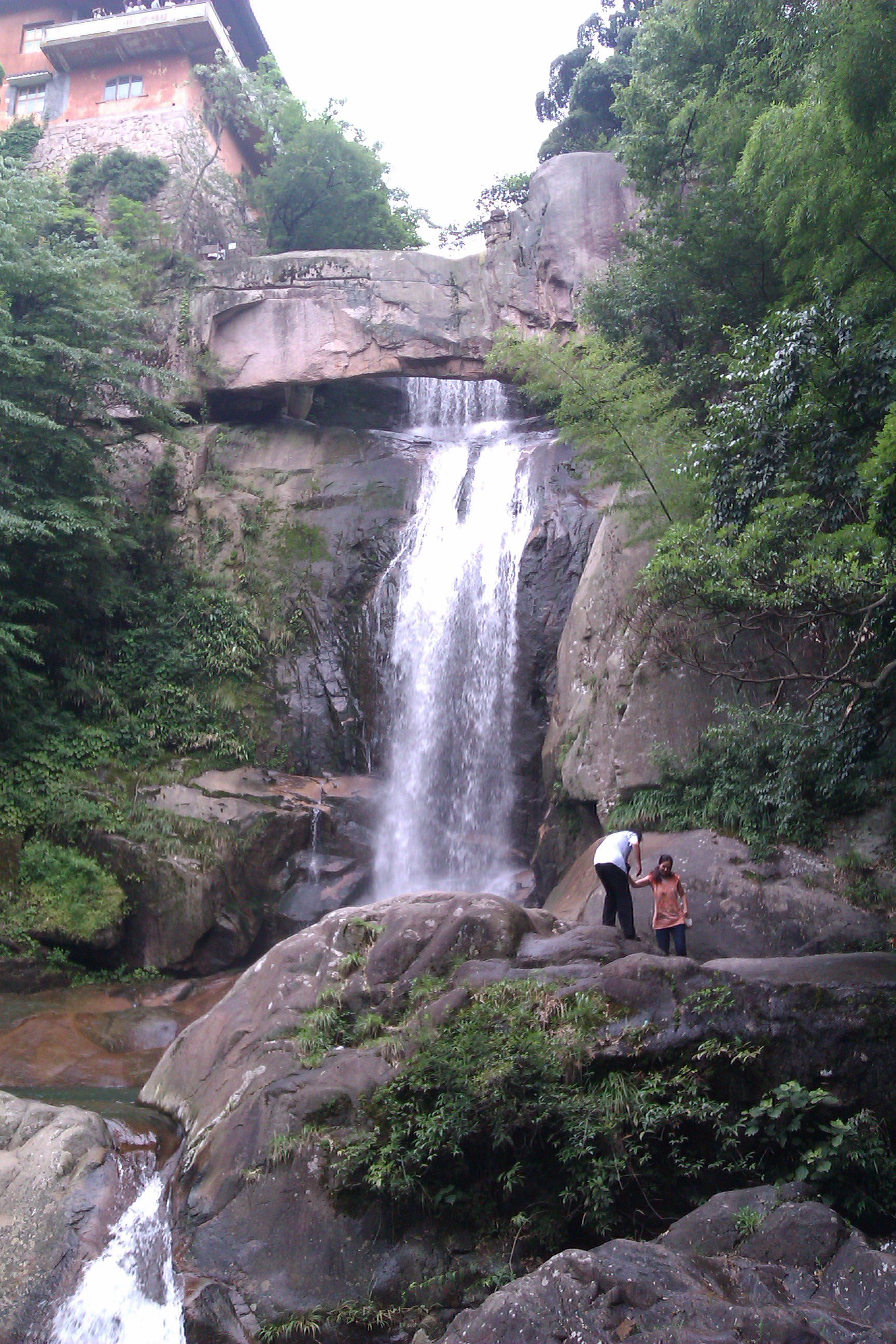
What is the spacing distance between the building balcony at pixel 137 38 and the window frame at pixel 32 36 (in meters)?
1.14

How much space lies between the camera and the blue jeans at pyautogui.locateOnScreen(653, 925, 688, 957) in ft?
28.5

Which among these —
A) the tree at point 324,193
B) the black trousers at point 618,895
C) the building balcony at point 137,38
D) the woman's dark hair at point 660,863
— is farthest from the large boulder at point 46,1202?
the building balcony at point 137,38

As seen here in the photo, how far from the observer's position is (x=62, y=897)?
12.4m

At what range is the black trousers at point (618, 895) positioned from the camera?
28.4ft

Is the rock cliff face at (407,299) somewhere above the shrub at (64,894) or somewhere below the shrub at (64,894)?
above

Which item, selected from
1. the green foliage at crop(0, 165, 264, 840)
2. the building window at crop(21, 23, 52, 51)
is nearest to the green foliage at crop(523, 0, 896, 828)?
the green foliage at crop(0, 165, 264, 840)

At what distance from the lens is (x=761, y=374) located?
9.52 metres

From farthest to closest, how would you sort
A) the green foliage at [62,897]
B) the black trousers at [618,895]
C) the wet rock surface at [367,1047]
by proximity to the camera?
the green foliage at [62,897] → the black trousers at [618,895] → the wet rock surface at [367,1047]

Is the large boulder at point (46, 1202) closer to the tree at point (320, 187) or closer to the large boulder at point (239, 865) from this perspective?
the large boulder at point (239, 865)

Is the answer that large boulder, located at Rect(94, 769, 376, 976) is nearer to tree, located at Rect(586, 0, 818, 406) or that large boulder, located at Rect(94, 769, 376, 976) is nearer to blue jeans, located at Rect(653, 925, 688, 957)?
blue jeans, located at Rect(653, 925, 688, 957)

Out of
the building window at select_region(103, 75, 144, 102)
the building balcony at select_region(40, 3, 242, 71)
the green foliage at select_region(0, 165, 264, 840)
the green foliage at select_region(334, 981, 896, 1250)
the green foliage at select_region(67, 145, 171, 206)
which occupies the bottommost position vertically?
the green foliage at select_region(334, 981, 896, 1250)

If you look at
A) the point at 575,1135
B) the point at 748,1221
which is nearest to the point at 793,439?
the point at 575,1135

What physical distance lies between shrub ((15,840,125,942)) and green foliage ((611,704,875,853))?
22.1 ft

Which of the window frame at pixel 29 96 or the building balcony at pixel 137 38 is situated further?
the window frame at pixel 29 96
